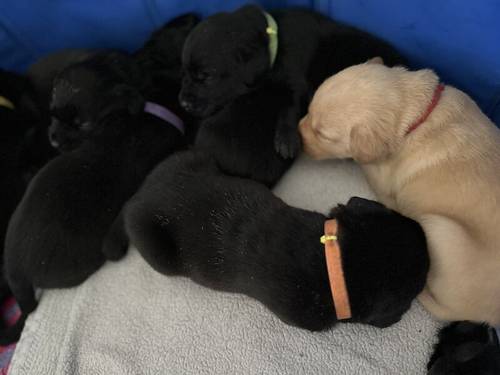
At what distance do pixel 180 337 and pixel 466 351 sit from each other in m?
1.15

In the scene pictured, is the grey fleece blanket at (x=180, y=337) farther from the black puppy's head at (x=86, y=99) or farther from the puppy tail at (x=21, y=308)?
the black puppy's head at (x=86, y=99)

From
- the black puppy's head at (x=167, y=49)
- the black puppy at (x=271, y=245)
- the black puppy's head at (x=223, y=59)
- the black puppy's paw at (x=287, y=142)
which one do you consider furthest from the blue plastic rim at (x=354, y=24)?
the black puppy at (x=271, y=245)

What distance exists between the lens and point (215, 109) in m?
2.49

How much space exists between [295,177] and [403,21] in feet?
2.96

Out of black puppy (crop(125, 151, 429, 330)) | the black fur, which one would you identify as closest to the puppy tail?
black puppy (crop(125, 151, 429, 330))

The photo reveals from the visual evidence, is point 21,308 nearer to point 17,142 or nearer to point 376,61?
point 17,142

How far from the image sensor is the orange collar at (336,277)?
1643mm

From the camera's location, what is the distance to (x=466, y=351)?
1.77 metres

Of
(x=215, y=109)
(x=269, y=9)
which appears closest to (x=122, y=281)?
(x=215, y=109)

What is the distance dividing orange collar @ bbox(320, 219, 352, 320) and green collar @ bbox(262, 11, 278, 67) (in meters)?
1.21

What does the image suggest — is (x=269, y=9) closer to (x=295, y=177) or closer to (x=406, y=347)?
(x=295, y=177)

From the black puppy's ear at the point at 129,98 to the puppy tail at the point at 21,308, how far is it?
38.5 inches

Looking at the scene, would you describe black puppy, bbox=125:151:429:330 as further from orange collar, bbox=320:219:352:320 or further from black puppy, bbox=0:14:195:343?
black puppy, bbox=0:14:195:343

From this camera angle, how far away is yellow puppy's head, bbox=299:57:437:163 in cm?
198
